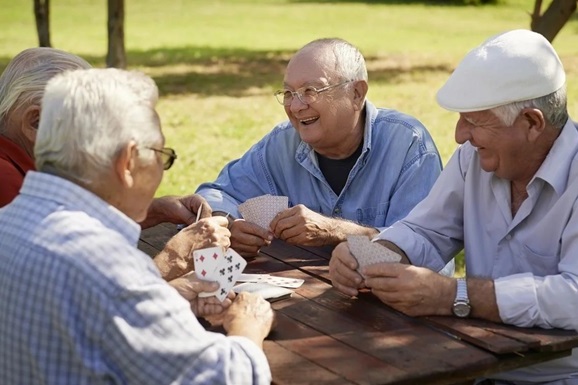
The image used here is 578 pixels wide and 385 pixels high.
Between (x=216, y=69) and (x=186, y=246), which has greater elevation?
(x=186, y=246)

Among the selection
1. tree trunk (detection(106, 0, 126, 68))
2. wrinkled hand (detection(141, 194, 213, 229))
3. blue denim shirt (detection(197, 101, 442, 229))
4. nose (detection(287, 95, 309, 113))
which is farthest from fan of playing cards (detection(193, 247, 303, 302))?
tree trunk (detection(106, 0, 126, 68))

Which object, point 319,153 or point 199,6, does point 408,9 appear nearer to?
point 199,6

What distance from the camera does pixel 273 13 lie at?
30672 mm

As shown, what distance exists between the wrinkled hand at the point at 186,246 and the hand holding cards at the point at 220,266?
1.49 feet

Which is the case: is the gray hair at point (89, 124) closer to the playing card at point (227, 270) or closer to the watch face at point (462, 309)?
the playing card at point (227, 270)

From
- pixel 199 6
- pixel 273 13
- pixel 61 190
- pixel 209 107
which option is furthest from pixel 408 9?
pixel 61 190

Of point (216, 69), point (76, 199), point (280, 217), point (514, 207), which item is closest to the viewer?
point (76, 199)

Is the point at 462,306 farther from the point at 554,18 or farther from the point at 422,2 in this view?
the point at 422,2

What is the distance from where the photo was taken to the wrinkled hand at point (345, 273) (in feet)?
10.5

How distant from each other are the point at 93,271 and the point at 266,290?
1091 millimetres

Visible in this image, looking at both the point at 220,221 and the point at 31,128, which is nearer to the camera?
the point at 31,128

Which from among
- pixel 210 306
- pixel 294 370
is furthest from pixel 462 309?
pixel 210 306

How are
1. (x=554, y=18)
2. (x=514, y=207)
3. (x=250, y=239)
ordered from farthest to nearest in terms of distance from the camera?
(x=554, y=18) < (x=250, y=239) < (x=514, y=207)

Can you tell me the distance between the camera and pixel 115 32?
14.5 m
